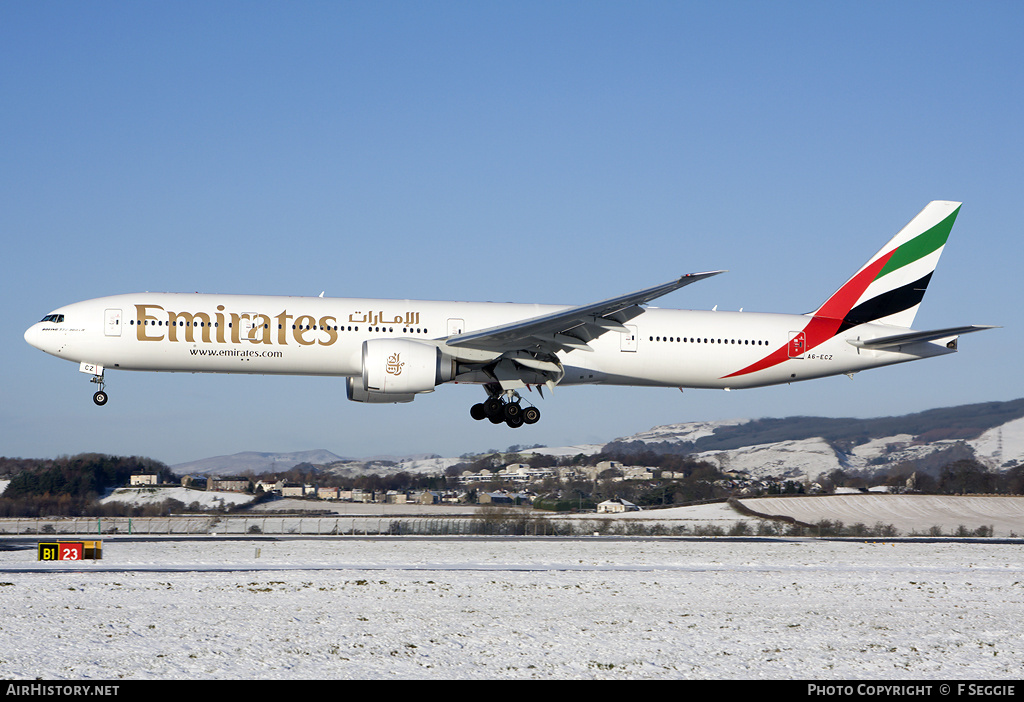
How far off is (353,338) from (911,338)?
61.8ft

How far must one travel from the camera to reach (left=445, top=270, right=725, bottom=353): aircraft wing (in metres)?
27.2

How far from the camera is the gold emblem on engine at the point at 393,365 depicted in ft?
94.2

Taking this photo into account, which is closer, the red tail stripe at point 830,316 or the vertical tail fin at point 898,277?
the red tail stripe at point 830,316

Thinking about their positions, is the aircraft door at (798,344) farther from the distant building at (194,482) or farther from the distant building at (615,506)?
the distant building at (194,482)

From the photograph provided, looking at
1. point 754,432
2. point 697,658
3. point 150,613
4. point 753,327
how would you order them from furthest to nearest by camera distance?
point 754,432 → point 753,327 → point 150,613 → point 697,658

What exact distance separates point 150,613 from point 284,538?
20.4 m

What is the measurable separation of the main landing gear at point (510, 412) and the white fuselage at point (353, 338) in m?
1.72

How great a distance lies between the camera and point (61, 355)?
30.1 m

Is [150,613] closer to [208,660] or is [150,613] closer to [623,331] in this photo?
[208,660]

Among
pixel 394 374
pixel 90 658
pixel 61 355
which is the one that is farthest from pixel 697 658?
pixel 61 355

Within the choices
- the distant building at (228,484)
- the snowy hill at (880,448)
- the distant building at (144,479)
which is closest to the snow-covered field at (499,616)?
the distant building at (144,479)

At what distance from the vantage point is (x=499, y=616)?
18344mm

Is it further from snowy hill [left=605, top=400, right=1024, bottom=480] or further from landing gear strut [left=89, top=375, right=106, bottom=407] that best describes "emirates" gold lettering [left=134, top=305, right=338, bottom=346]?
snowy hill [left=605, top=400, right=1024, bottom=480]

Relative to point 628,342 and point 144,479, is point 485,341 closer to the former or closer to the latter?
point 628,342
